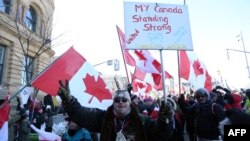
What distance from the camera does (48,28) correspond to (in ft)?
71.3

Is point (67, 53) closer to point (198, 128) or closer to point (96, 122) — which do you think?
point (96, 122)

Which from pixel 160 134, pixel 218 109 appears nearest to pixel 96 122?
pixel 160 134

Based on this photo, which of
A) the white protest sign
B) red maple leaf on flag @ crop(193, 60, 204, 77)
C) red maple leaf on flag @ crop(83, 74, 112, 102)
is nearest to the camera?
red maple leaf on flag @ crop(83, 74, 112, 102)

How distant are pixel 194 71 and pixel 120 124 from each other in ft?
19.8

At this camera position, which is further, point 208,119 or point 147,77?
point 147,77

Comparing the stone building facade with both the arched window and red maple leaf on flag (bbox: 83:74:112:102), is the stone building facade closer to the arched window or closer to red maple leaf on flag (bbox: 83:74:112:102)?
the arched window

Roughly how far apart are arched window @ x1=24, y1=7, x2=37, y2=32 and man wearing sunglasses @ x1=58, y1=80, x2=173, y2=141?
63.2 feet

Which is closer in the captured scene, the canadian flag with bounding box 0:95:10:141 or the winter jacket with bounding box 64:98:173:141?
the winter jacket with bounding box 64:98:173:141

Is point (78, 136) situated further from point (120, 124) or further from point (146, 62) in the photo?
point (146, 62)

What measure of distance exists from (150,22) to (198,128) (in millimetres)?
2257

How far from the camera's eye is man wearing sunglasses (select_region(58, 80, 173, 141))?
2699mm

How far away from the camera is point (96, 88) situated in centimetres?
500

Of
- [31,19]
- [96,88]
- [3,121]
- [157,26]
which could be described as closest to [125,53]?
[157,26]

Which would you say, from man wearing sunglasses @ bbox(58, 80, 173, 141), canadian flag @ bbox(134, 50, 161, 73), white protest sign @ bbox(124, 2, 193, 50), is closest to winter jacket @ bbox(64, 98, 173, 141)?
man wearing sunglasses @ bbox(58, 80, 173, 141)
